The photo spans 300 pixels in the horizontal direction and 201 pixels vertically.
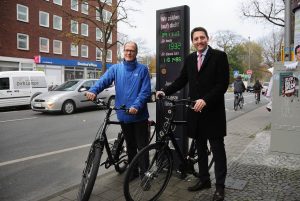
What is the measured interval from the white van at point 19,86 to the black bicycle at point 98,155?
42.2 ft

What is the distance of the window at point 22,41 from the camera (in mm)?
32888

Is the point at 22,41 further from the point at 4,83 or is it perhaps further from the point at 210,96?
the point at 210,96

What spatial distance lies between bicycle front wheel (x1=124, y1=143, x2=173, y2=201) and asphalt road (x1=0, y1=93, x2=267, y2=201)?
142cm

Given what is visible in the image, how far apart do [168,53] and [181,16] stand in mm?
563

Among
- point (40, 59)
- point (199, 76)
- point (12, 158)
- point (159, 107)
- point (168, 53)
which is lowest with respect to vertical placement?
point (12, 158)

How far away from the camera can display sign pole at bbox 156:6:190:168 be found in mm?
4750

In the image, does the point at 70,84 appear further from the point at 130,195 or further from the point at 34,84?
the point at 130,195

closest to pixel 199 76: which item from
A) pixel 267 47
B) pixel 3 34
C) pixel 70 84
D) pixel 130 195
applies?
pixel 130 195

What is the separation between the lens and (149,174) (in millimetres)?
3719

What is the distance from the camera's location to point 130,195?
3525 mm

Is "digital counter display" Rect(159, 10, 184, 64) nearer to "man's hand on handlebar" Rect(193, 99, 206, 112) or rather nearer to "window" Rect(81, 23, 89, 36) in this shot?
"man's hand on handlebar" Rect(193, 99, 206, 112)

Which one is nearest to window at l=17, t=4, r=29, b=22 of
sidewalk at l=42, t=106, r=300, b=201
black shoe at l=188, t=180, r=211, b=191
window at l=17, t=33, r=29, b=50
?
→ window at l=17, t=33, r=29, b=50

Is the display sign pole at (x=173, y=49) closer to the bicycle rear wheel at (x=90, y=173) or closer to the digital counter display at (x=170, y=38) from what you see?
the digital counter display at (x=170, y=38)

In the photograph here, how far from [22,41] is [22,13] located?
2831mm
